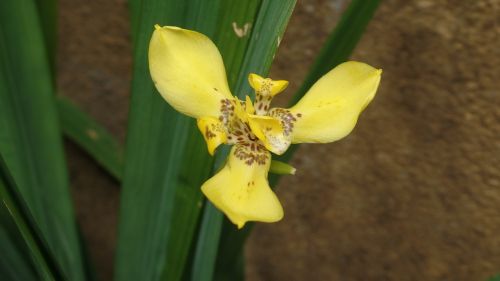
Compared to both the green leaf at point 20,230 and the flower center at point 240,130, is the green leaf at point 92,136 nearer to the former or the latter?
the green leaf at point 20,230

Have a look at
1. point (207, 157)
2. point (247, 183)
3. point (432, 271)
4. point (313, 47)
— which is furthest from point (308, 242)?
point (247, 183)

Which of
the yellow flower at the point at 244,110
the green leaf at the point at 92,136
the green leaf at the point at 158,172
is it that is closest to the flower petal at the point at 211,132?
the yellow flower at the point at 244,110

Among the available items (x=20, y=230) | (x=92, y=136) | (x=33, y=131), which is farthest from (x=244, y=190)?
(x=92, y=136)

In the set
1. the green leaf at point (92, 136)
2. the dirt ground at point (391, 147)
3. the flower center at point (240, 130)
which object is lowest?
the green leaf at point (92, 136)

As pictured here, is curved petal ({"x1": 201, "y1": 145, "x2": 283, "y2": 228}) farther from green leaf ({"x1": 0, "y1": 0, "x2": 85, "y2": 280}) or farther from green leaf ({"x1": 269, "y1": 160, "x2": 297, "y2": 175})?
green leaf ({"x1": 0, "y1": 0, "x2": 85, "y2": 280})

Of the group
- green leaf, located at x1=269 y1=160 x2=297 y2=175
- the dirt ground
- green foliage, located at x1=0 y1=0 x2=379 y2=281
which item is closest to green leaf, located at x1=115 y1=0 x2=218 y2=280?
green foliage, located at x1=0 y1=0 x2=379 y2=281

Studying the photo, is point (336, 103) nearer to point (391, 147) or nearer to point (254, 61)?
point (254, 61)

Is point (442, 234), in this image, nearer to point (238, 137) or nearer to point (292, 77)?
point (292, 77)

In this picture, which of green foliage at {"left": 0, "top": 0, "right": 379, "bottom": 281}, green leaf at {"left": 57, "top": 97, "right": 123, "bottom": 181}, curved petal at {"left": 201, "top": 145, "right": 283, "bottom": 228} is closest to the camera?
curved petal at {"left": 201, "top": 145, "right": 283, "bottom": 228}
